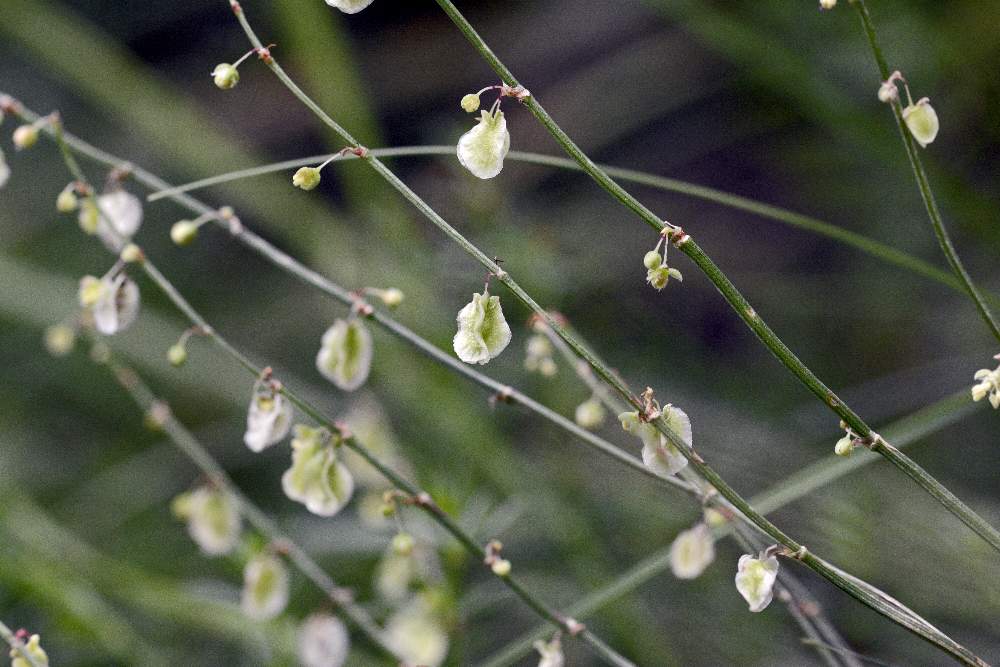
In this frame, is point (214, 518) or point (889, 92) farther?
point (214, 518)

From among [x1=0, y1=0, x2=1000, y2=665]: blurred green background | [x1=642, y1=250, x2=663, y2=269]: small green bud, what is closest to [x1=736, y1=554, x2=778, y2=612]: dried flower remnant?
[x1=642, y1=250, x2=663, y2=269]: small green bud

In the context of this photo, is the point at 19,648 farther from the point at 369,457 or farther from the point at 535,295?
the point at 535,295

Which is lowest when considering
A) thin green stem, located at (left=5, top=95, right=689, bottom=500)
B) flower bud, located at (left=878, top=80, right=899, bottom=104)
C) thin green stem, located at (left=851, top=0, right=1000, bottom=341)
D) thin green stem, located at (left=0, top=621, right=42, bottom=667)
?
thin green stem, located at (left=0, top=621, right=42, bottom=667)

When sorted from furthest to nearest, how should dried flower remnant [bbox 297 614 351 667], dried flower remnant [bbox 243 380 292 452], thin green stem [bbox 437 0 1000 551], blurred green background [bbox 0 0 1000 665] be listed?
blurred green background [bbox 0 0 1000 665] → dried flower remnant [bbox 297 614 351 667] → dried flower remnant [bbox 243 380 292 452] → thin green stem [bbox 437 0 1000 551]

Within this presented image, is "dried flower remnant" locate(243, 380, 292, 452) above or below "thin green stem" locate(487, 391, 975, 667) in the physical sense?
below

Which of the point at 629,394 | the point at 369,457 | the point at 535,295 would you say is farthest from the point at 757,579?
the point at 535,295

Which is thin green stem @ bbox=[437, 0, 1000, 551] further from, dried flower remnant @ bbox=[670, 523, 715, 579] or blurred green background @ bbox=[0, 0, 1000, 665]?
blurred green background @ bbox=[0, 0, 1000, 665]
